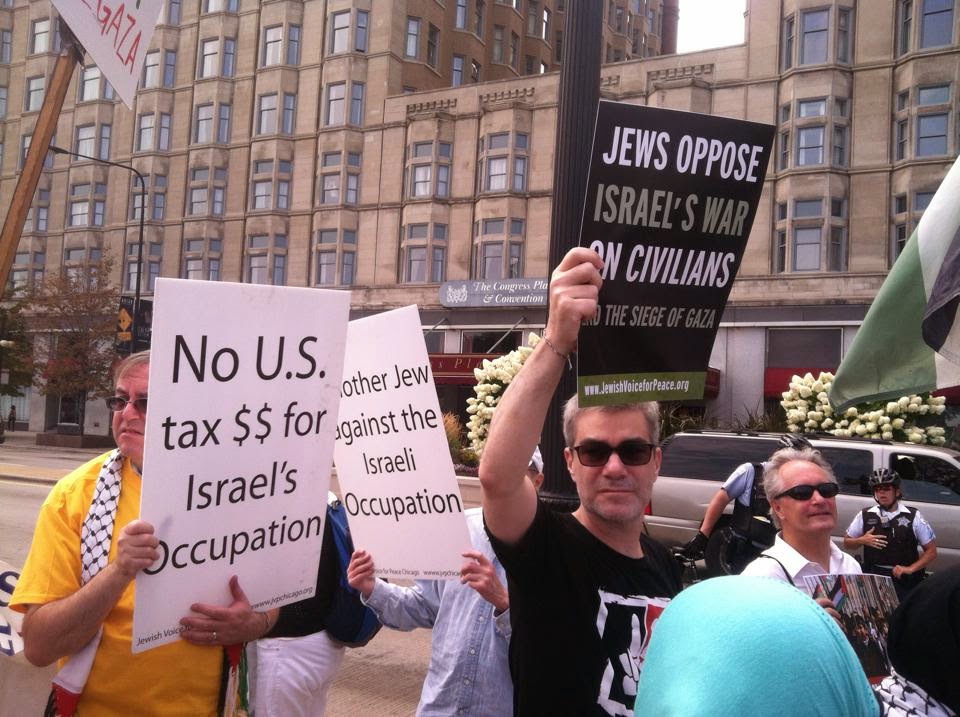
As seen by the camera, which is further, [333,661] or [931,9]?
[931,9]

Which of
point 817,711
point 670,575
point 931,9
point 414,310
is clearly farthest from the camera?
point 931,9

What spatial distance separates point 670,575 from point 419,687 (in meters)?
3.86

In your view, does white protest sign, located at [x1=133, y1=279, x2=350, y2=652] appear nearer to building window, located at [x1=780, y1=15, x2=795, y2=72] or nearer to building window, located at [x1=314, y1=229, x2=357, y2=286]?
building window, located at [x1=780, y1=15, x2=795, y2=72]

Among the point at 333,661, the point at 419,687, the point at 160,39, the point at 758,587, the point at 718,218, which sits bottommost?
the point at 419,687

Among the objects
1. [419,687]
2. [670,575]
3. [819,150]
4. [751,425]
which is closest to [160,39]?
[819,150]

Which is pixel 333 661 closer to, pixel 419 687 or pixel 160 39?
pixel 419 687

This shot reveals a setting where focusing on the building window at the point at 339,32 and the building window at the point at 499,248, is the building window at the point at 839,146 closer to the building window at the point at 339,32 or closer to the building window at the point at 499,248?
the building window at the point at 499,248

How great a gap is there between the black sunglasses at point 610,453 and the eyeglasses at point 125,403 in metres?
1.30

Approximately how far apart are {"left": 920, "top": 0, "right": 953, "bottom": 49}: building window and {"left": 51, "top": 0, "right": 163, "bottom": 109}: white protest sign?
27.7 m

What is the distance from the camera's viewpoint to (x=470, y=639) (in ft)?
8.50

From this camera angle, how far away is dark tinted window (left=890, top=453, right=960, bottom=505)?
29.3 ft

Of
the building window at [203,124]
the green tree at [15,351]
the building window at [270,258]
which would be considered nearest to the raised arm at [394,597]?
the building window at [270,258]

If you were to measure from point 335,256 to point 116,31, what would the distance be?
3137cm

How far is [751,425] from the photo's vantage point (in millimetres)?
17203
